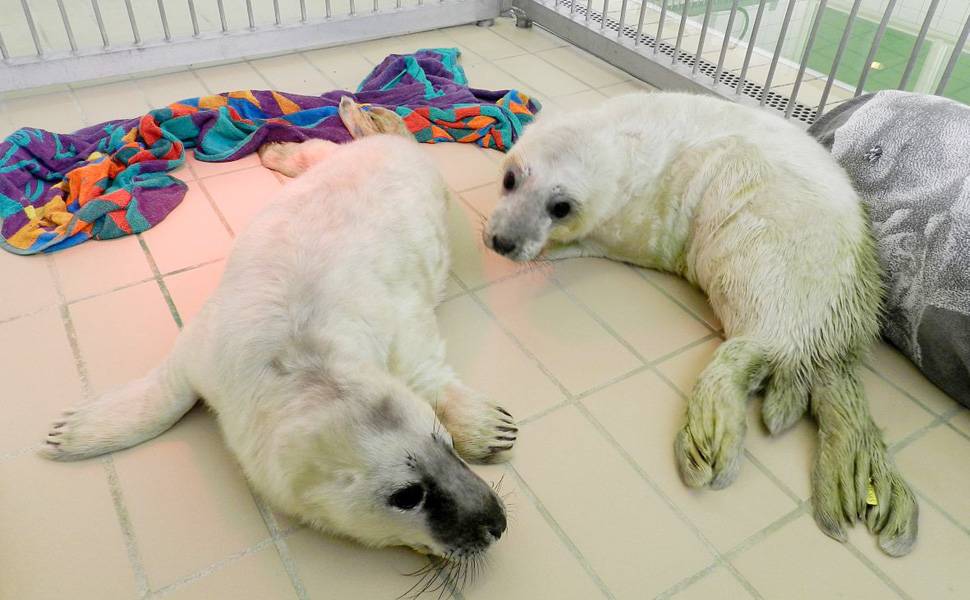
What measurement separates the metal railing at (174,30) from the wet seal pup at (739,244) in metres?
2.17

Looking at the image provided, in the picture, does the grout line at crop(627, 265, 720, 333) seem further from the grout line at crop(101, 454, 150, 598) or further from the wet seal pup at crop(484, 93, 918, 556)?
the grout line at crop(101, 454, 150, 598)

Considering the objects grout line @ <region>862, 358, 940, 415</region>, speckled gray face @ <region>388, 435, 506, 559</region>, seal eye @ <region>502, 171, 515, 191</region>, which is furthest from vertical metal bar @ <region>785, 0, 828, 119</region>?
speckled gray face @ <region>388, 435, 506, 559</region>

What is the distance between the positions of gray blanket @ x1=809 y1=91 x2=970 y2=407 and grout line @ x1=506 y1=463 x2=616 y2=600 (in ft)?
4.40

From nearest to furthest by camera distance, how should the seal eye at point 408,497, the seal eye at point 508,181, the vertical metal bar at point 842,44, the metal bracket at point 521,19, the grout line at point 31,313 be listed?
the seal eye at point 408,497, the grout line at point 31,313, the seal eye at point 508,181, the vertical metal bar at point 842,44, the metal bracket at point 521,19

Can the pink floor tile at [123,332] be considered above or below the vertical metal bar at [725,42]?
below

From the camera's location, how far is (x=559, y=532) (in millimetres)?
1741

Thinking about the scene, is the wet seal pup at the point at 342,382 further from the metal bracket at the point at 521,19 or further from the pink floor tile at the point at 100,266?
the metal bracket at the point at 521,19

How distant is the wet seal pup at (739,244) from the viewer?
1.87 m

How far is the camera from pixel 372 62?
13.4 feet

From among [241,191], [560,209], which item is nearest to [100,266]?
[241,191]

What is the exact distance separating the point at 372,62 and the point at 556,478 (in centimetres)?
305

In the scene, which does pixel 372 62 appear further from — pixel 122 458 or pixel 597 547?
pixel 597 547

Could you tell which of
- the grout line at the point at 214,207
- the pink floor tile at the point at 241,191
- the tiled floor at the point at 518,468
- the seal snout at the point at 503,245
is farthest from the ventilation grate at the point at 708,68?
the grout line at the point at 214,207

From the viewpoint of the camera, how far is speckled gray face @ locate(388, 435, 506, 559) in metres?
1.42
